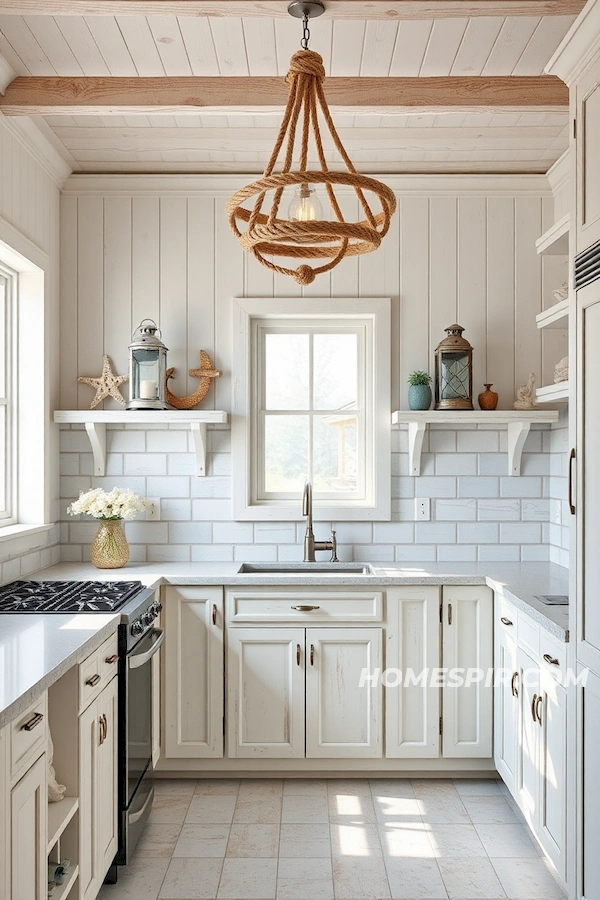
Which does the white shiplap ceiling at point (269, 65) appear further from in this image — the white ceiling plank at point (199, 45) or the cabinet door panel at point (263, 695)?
the cabinet door panel at point (263, 695)

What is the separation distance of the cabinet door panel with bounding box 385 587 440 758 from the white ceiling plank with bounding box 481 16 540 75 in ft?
6.86

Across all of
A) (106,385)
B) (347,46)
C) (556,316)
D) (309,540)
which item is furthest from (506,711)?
(347,46)

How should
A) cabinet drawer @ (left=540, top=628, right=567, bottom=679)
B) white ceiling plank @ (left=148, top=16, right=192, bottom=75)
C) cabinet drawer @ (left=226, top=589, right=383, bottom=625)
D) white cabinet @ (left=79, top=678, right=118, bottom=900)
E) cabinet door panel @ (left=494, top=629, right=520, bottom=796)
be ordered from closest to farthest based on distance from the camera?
white cabinet @ (left=79, top=678, right=118, bottom=900) < cabinet drawer @ (left=540, top=628, right=567, bottom=679) < white ceiling plank @ (left=148, top=16, right=192, bottom=75) < cabinet door panel @ (left=494, top=629, right=520, bottom=796) < cabinet drawer @ (left=226, top=589, right=383, bottom=625)

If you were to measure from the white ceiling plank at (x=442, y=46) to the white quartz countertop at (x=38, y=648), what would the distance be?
7.27ft

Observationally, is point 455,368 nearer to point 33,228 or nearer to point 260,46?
point 260,46

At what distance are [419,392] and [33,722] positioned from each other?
234 cm

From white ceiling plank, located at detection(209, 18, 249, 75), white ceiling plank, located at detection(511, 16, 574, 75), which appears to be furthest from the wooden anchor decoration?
white ceiling plank, located at detection(511, 16, 574, 75)

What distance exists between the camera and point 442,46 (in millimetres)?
2670

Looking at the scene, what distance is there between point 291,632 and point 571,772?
1.35 metres

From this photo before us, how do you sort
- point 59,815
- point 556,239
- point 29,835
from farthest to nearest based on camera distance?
point 556,239
point 59,815
point 29,835

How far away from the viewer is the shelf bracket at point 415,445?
360 centimetres

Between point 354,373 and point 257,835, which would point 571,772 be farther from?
point 354,373

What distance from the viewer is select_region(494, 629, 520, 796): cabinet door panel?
2949mm

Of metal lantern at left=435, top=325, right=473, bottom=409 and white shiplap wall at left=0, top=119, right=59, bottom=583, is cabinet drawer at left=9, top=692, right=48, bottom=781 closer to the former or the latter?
white shiplap wall at left=0, top=119, right=59, bottom=583
